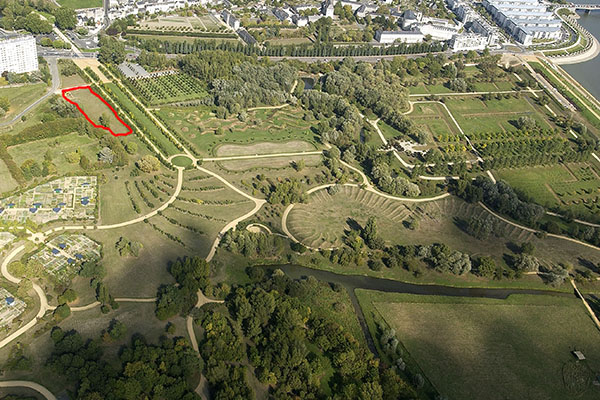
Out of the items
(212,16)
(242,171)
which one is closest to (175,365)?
(242,171)

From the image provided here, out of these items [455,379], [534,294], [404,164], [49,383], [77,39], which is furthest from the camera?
[77,39]

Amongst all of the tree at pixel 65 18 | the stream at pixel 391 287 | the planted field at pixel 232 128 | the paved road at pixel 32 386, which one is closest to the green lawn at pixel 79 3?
the tree at pixel 65 18

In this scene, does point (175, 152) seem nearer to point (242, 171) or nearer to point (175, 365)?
point (242, 171)

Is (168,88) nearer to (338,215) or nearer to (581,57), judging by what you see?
(338,215)

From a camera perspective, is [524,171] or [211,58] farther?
[211,58]

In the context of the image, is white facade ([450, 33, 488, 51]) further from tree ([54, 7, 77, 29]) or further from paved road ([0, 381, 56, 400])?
paved road ([0, 381, 56, 400])

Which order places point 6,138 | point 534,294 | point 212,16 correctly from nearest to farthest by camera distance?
point 534,294 < point 6,138 < point 212,16

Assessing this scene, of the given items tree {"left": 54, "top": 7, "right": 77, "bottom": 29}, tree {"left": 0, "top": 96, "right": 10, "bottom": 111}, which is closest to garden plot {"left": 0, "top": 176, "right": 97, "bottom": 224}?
tree {"left": 0, "top": 96, "right": 10, "bottom": 111}
